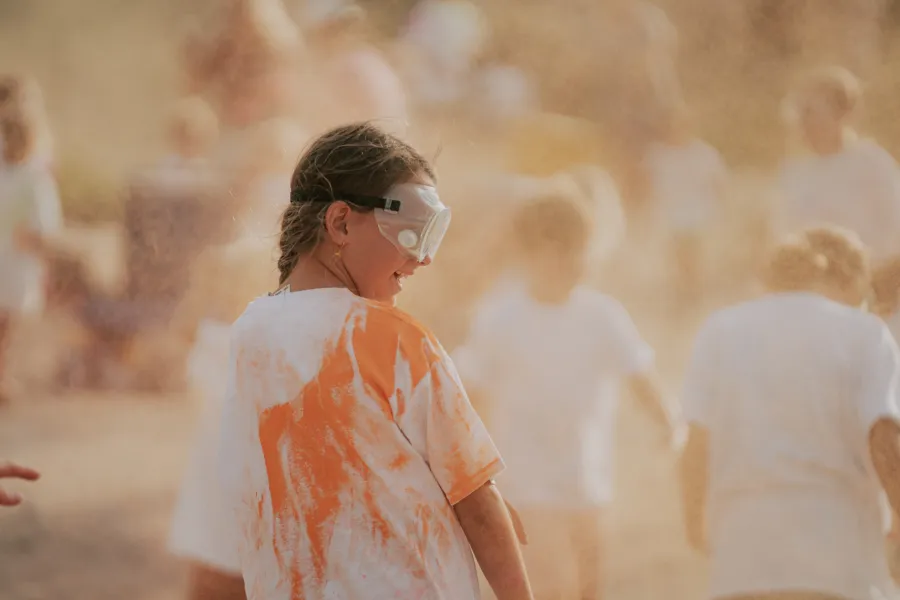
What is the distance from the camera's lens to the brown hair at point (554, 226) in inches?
114

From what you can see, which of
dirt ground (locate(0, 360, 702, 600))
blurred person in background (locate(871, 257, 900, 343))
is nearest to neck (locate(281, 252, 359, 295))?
blurred person in background (locate(871, 257, 900, 343))

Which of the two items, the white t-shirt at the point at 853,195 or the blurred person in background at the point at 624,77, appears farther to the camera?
the blurred person in background at the point at 624,77

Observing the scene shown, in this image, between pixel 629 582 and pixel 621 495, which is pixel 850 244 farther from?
pixel 621 495

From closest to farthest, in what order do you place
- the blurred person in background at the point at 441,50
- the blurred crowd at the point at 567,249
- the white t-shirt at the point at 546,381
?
the blurred crowd at the point at 567,249
the white t-shirt at the point at 546,381
the blurred person in background at the point at 441,50

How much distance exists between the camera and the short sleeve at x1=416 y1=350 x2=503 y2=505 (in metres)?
1.28

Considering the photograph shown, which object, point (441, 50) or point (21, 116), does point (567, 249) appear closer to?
point (21, 116)

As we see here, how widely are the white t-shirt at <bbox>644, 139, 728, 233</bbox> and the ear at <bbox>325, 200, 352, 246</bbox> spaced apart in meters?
4.90

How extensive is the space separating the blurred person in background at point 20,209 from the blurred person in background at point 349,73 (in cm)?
127

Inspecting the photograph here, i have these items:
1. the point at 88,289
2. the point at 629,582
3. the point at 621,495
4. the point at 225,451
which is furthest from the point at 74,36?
the point at 225,451

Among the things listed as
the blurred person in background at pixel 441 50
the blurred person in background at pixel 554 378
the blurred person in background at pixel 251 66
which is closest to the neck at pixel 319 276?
the blurred person in background at pixel 554 378

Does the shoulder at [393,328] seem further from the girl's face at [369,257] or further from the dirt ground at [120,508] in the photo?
the dirt ground at [120,508]

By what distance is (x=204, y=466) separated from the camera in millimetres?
2383

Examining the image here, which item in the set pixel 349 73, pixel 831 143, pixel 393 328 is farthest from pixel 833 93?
pixel 393 328

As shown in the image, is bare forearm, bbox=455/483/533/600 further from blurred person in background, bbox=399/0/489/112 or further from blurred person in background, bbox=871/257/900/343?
blurred person in background, bbox=399/0/489/112
